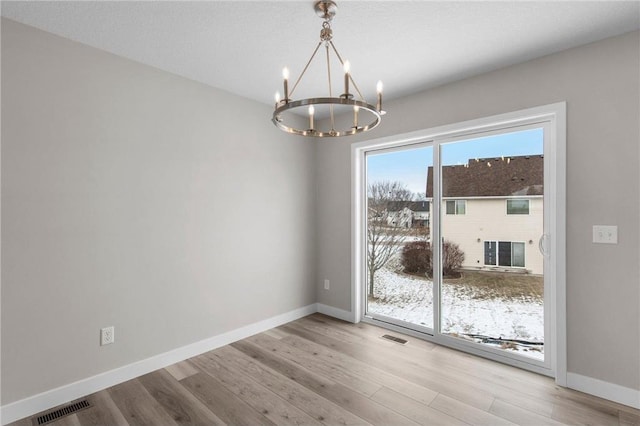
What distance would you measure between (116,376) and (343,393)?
1.76 metres

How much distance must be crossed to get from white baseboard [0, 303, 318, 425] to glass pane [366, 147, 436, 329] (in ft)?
4.45

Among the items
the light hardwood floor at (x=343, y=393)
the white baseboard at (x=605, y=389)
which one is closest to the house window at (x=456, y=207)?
the light hardwood floor at (x=343, y=393)

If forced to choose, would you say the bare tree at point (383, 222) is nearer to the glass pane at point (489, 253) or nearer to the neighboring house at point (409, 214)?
the neighboring house at point (409, 214)

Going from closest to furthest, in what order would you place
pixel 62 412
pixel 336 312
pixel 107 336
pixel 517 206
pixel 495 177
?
pixel 62 412
pixel 107 336
pixel 517 206
pixel 495 177
pixel 336 312

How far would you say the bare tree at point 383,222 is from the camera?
11.6 feet

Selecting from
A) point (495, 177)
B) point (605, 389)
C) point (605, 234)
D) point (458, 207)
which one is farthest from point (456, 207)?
point (605, 389)

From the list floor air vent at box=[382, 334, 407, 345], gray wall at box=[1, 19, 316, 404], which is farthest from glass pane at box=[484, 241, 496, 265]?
gray wall at box=[1, 19, 316, 404]

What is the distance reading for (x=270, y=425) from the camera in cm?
197

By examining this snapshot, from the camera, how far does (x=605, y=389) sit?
2215mm

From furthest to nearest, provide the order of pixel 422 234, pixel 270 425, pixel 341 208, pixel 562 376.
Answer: pixel 341 208 < pixel 422 234 < pixel 562 376 < pixel 270 425

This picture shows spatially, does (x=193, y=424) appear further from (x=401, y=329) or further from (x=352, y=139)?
Result: (x=352, y=139)

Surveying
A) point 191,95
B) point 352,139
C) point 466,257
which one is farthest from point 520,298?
point 191,95

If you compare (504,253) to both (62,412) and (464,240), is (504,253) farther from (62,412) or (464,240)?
(62,412)

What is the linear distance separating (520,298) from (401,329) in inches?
48.7
